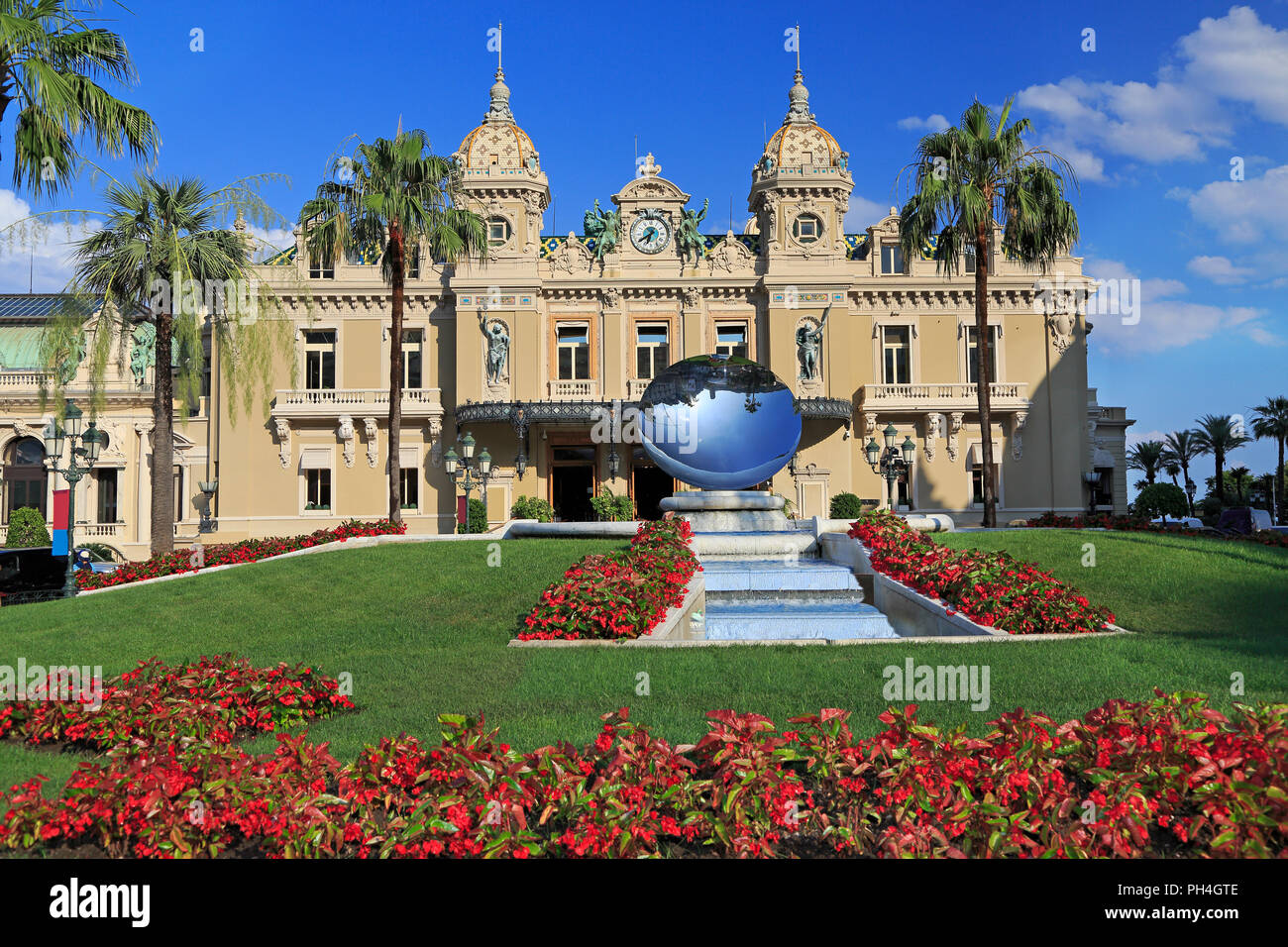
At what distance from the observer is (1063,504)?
35.8m

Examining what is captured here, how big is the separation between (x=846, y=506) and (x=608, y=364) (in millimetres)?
11393

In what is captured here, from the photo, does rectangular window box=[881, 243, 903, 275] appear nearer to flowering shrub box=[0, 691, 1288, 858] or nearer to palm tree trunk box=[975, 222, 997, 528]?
palm tree trunk box=[975, 222, 997, 528]

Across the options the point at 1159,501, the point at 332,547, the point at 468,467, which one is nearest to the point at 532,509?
the point at 468,467

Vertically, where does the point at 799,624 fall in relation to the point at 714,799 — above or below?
below

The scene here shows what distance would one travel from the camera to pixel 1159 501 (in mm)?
29547

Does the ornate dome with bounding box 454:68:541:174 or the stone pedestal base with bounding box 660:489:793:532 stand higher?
the ornate dome with bounding box 454:68:541:174

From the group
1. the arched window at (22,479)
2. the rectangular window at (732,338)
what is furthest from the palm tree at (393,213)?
the arched window at (22,479)

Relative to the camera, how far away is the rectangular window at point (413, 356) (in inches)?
1427

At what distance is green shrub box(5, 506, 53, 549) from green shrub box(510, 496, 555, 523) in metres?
18.0

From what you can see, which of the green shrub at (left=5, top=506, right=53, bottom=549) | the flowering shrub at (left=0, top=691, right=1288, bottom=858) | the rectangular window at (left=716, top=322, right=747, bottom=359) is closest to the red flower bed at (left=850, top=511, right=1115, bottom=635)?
the flowering shrub at (left=0, top=691, right=1288, bottom=858)

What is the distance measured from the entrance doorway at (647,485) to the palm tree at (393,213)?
1340cm

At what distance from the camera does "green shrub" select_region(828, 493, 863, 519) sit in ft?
105

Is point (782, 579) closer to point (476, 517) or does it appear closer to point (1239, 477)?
point (476, 517)
